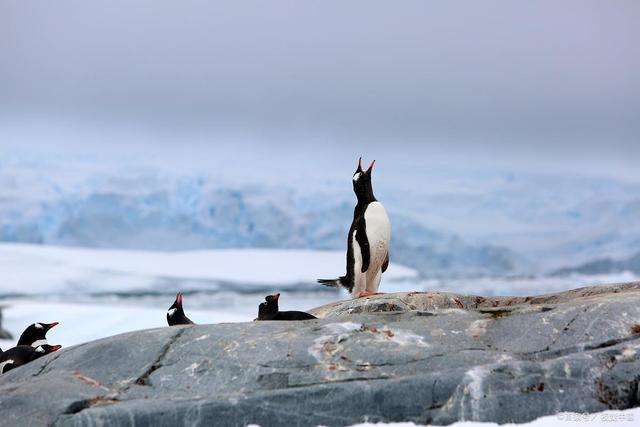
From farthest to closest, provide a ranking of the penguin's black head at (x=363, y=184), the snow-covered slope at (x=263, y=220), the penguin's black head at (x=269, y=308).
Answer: the snow-covered slope at (x=263, y=220) < the penguin's black head at (x=363, y=184) < the penguin's black head at (x=269, y=308)

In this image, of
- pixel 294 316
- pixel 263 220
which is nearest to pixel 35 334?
pixel 294 316

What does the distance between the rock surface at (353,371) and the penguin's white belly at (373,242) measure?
1.80 meters

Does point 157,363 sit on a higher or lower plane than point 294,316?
lower

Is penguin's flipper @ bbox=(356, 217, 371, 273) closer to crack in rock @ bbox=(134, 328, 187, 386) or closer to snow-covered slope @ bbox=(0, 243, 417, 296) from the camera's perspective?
crack in rock @ bbox=(134, 328, 187, 386)

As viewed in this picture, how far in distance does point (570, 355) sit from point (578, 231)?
78.5 ft

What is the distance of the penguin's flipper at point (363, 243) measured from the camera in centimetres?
618

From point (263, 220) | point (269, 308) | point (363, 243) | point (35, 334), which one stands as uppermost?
point (263, 220)

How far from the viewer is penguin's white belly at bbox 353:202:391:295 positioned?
6.20 metres

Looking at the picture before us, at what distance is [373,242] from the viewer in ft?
20.3

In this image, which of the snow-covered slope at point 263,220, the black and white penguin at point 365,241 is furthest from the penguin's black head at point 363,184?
the snow-covered slope at point 263,220

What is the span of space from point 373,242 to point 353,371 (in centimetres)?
240

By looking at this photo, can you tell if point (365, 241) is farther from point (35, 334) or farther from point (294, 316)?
point (35, 334)

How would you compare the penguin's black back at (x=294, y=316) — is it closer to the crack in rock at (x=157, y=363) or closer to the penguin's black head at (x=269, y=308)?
the penguin's black head at (x=269, y=308)

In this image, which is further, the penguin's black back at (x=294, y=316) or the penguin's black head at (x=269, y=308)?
the penguin's black head at (x=269, y=308)
